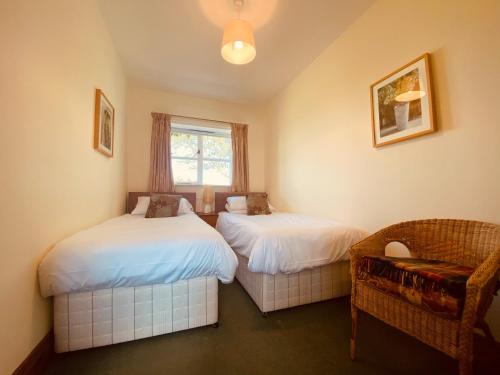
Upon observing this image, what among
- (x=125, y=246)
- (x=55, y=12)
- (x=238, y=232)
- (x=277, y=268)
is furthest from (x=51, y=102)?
(x=277, y=268)

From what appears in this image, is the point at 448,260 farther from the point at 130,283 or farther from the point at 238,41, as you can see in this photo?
the point at 238,41

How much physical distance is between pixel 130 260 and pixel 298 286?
1299 mm

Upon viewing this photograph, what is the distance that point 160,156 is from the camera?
3414mm

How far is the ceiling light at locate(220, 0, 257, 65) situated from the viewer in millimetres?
1664

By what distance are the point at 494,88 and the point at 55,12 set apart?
2.75 meters

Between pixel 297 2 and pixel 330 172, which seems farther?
pixel 330 172

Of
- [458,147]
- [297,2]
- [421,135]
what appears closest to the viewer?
[458,147]

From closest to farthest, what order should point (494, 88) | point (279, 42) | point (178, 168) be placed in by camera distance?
1. point (494, 88)
2. point (279, 42)
3. point (178, 168)

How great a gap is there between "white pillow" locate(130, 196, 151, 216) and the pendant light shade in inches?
83.5

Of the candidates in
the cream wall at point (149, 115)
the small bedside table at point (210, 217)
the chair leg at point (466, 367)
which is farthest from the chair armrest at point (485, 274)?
the cream wall at point (149, 115)

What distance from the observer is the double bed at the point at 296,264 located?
1636mm

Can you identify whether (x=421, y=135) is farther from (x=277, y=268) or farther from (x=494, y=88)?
(x=277, y=268)

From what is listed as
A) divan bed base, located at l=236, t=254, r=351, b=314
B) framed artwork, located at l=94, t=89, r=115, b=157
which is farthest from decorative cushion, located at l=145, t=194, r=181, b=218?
divan bed base, located at l=236, t=254, r=351, b=314

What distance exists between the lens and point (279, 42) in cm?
245
